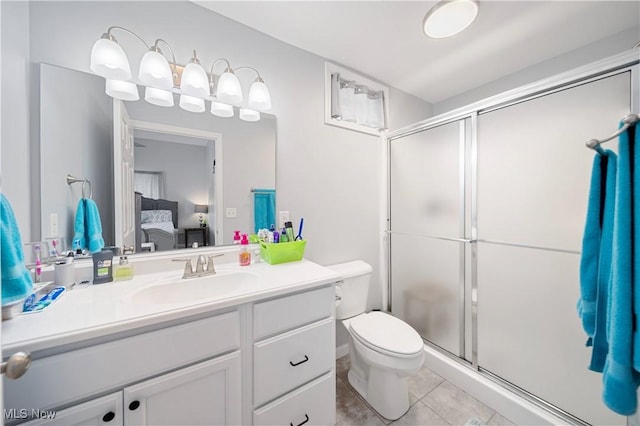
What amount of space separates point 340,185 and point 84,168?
150 centimetres

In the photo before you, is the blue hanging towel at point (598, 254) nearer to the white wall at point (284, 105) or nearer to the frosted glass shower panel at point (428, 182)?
the frosted glass shower panel at point (428, 182)

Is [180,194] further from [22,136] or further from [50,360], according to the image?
[50,360]

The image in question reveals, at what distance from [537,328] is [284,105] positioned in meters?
2.06

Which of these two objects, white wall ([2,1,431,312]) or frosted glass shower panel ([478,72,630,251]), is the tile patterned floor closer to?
white wall ([2,1,431,312])

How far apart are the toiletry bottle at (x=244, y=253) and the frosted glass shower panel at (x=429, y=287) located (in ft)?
4.30

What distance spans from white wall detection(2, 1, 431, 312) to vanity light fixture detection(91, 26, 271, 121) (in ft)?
0.30

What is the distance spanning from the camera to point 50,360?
632 mm

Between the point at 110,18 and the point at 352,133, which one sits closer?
the point at 110,18

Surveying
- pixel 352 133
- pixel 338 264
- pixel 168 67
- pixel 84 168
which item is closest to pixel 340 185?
pixel 352 133

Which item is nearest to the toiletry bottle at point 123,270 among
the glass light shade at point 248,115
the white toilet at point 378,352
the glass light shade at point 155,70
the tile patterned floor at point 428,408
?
the glass light shade at point 155,70

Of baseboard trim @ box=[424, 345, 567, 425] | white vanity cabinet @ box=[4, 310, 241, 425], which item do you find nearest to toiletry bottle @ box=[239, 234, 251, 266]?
white vanity cabinet @ box=[4, 310, 241, 425]

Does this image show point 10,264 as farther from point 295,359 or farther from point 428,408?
point 428,408

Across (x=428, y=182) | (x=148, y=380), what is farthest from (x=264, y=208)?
(x=428, y=182)
